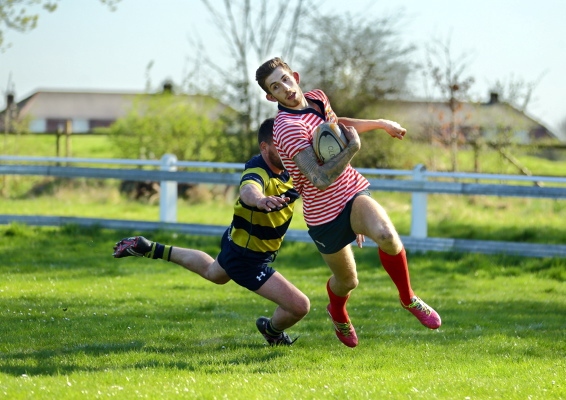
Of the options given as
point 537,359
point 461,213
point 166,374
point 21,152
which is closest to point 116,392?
point 166,374

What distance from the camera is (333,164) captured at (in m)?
5.84

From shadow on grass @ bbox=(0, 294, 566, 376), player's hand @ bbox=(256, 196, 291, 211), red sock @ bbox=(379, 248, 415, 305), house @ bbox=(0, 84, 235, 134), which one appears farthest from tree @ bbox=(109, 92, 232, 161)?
house @ bbox=(0, 84, 235, 134)

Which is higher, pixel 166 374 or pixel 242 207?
pixel 242 207

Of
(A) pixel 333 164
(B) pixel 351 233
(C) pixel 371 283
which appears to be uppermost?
(A) pixel 333 164

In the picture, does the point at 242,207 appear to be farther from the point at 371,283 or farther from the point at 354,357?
the point at 371,283

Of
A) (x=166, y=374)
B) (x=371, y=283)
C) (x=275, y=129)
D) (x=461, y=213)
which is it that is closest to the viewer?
(x=166, y=374)

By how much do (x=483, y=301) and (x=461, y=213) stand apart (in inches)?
252

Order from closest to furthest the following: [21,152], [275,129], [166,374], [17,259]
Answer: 1. [166,374]
2. [275,129]
3. [17,259]
4. [21,152]

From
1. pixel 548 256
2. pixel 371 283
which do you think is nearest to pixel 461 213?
pixel 548 256

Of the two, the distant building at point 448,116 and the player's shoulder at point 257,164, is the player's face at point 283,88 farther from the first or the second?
the distant building at point 448,116

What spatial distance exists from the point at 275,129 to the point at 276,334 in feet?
5.43

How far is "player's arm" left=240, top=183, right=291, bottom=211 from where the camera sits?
5.67 metres

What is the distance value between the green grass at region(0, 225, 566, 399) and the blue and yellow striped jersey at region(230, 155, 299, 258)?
774 mm

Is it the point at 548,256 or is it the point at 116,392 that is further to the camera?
the point at 548,256
